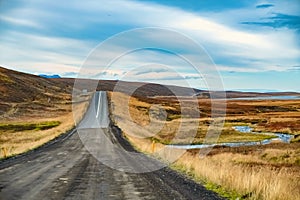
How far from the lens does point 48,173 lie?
46.2 feet

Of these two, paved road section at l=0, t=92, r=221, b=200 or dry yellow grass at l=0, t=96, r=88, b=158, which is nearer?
paved road section at l=0, t=92, r=221, b=200

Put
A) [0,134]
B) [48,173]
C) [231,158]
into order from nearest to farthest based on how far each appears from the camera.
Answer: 1. [48,173]
2. [231,158]
3. [0,134]

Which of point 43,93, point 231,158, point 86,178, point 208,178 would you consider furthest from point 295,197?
point 43,93

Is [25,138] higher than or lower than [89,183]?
lower

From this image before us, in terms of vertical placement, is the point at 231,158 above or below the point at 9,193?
below

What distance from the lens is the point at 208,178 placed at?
1321cm

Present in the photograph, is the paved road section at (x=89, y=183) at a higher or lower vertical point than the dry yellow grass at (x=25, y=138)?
higher

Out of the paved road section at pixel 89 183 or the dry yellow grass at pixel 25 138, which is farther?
the dry yellow grass at pixel 25 138

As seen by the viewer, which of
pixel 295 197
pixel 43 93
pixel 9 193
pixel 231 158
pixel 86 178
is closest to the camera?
pixel 295 197

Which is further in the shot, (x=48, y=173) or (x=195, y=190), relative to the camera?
(x=48, y=173)

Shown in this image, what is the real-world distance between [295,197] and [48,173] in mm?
8955

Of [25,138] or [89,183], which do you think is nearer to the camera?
[89,183]

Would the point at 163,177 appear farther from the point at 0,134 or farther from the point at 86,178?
the point at 0,134

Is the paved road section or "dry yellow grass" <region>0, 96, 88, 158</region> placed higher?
the paved road section
